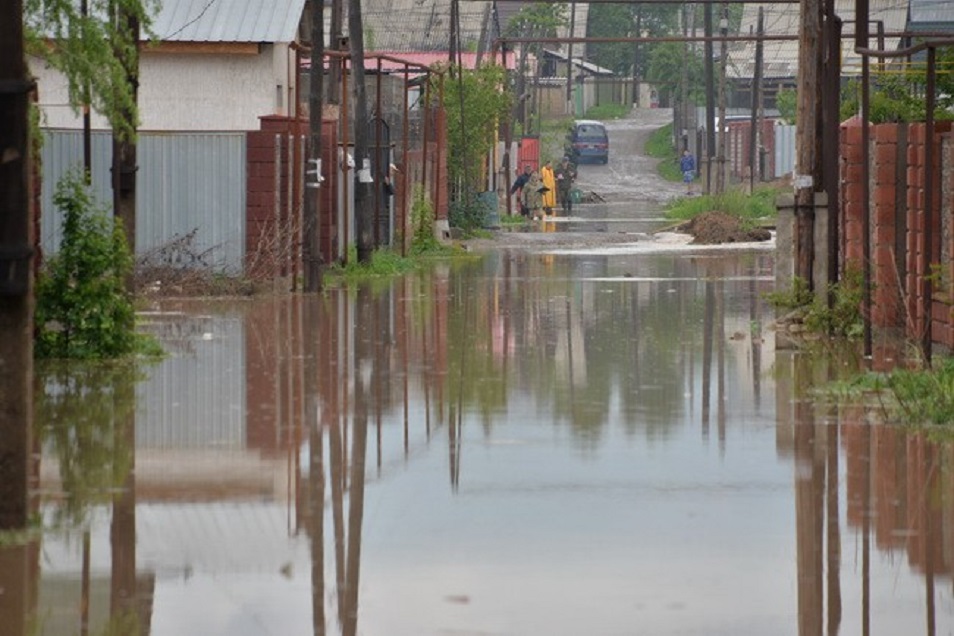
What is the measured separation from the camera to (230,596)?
8.28 m

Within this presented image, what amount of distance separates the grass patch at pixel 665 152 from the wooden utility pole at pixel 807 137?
61.4 metres

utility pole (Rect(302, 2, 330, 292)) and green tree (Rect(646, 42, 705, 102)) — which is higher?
green tree (Rect(646, 42, 705, 102))

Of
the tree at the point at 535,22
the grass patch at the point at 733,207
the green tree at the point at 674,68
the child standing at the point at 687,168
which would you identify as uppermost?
the tree at the point at 535,22

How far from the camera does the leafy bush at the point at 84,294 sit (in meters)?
16.4

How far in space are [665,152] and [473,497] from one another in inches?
3217

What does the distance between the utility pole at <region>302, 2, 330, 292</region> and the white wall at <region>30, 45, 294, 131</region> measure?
7.18m

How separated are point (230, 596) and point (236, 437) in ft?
15.0

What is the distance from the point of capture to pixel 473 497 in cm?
1070

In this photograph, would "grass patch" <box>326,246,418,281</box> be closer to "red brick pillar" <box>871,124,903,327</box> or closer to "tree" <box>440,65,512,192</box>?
"red brick pillar" <box>871,124,903,327</box>

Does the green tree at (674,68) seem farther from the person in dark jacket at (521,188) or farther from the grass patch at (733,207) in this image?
the grass patch at (733,207)

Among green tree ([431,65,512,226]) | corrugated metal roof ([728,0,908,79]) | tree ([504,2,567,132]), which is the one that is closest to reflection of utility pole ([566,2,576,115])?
tree ([504,2,567,132])

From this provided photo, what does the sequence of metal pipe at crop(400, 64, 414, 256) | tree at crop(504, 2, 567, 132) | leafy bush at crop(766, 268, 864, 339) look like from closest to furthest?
leafy bush at crop(766, 268, 864, 339) → metal pipe at crop(400, 64, 414, 256) → tree at crop(504, 2, 567, 132)

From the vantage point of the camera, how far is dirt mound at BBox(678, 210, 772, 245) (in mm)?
41906

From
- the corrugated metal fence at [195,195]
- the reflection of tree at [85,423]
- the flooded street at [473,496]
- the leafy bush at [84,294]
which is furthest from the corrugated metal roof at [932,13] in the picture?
the reflection of tree at [85,423]
